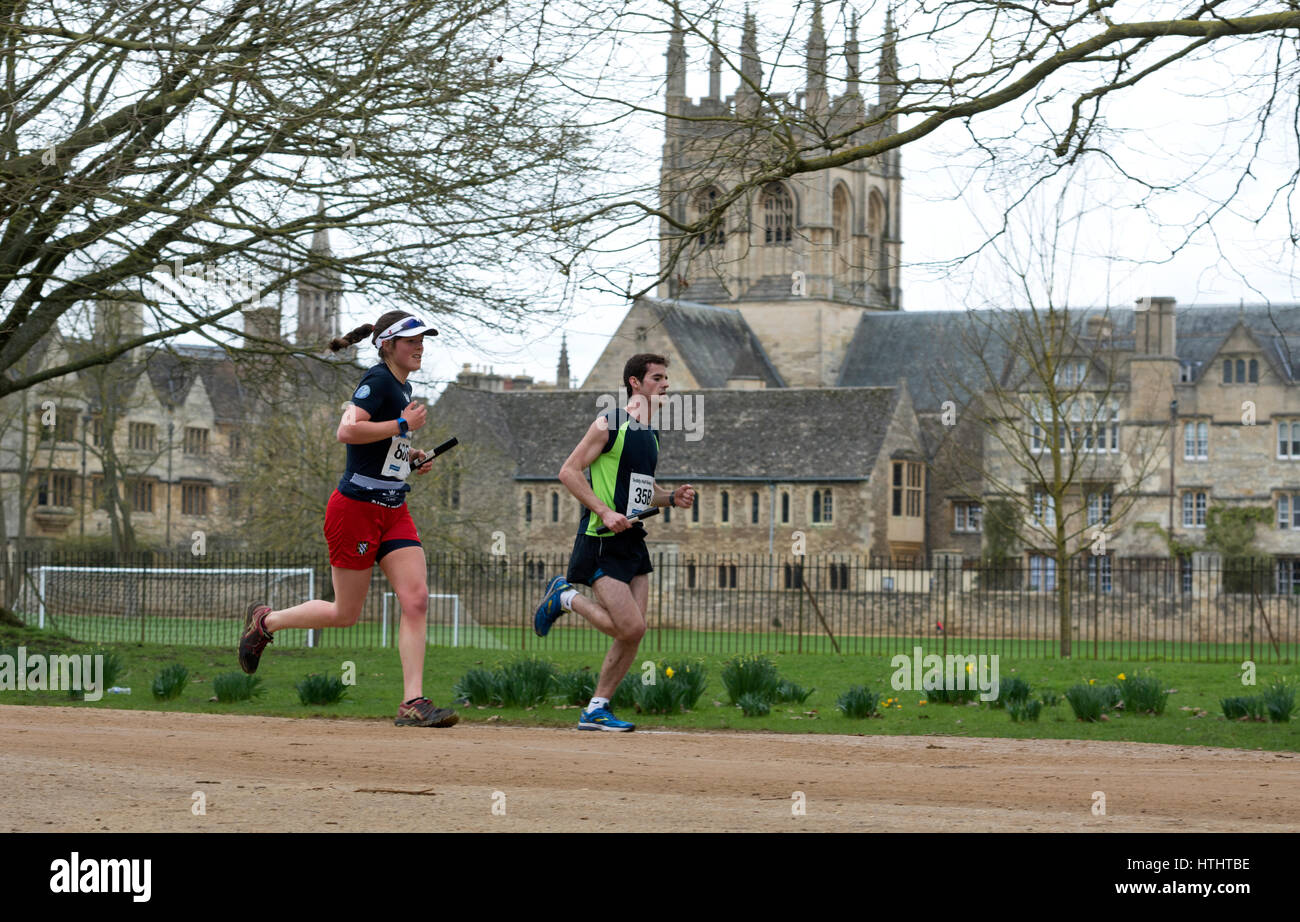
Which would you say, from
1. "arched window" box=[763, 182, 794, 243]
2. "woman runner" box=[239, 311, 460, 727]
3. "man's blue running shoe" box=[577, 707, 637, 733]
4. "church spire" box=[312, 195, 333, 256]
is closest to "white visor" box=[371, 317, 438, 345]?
"woman runner" box=[239, 311, 460, 727]

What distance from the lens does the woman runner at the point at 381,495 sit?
968 cm

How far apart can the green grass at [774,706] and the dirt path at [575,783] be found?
6.97ft

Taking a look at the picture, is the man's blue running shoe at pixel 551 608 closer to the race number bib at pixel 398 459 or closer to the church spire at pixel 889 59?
the race number bib at pixel 398 459

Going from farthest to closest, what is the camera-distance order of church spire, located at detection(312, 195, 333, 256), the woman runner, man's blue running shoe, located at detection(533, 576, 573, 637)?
church spire, located at detection(312, 195, 333, 256)
man's blue running shoe, located at detection(533, 576, 573, 637)
the woman runner

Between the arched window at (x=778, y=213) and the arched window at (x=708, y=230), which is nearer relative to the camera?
the arched window at (x=708, y=230)

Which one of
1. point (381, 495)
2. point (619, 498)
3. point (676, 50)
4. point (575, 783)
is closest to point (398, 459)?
point (381, 495)

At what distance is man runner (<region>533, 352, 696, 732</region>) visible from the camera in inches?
410

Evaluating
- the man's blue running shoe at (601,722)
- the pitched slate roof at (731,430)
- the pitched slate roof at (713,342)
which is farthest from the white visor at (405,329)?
the pitched slate roof at (713,342)

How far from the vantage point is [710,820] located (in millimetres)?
6824

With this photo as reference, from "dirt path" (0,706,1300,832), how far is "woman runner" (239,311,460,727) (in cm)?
73

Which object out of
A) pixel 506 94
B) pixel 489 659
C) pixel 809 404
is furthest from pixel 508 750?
pixel 809 404

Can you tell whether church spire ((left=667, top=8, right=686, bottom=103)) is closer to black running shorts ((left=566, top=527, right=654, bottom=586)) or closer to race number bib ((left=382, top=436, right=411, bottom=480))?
black running shorts ((left=566, top=527, right=654, bottom=586))

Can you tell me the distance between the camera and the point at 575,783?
26.1 feet

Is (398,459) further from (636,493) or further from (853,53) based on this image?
(853,53)
